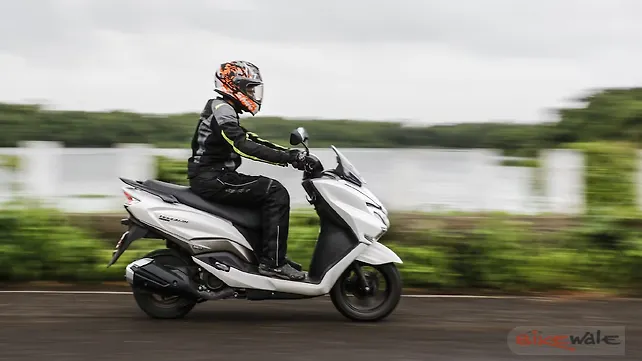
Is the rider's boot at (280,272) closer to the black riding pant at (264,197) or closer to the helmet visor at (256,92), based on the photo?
the black riding pant at (264,197)

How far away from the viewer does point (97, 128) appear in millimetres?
11188

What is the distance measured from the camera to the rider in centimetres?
729

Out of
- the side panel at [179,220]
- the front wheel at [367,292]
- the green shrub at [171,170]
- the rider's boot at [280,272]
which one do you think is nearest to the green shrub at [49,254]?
the green shrub at [171,170]

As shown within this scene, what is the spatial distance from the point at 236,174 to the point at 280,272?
797 mm

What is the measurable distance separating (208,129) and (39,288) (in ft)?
9.65

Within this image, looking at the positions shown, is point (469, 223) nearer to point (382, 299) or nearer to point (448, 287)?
point (448, 287)

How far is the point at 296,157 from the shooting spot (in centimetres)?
719

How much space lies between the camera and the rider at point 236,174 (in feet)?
23.9

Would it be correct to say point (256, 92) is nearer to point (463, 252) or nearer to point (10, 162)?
point (463, 252)

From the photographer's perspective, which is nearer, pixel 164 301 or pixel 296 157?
pixel 296 157

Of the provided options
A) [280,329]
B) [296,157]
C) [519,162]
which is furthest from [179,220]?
[519,162]

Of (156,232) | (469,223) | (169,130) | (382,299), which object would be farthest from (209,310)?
(169,130)
